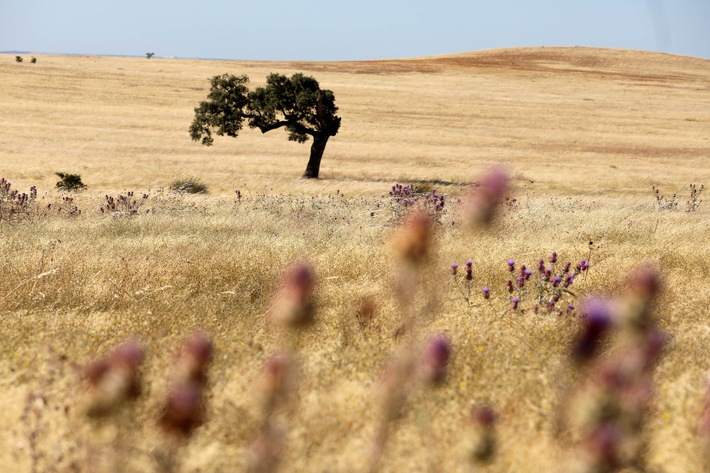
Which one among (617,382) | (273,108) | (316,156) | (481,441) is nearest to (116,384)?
(481,441)

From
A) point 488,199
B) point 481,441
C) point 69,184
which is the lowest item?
point 69,184

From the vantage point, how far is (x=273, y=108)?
25.3 meters

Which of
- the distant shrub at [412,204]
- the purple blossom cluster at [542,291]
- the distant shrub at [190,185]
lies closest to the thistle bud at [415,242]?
the purple blossom cluster at [542,291]

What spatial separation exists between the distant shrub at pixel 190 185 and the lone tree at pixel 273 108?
1.90 meters

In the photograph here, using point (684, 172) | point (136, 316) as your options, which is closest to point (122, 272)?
point (136, 316)

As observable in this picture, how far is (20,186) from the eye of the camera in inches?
914

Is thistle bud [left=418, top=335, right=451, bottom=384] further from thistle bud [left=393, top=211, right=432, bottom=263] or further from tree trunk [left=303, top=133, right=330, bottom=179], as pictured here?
tree trunk [left=303, top=133, right=330, bottom=179]

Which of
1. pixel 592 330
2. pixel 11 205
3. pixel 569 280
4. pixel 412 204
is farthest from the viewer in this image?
pixel 11 205

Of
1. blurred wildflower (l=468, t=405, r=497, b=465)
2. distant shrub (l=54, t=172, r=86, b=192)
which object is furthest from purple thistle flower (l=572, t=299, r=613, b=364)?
distant shrub (l=54, t=172, r=86, b=192)

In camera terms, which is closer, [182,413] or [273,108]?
[182,413]

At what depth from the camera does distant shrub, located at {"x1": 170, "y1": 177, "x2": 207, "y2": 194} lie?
23038 millimetres

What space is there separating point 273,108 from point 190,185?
15.0ft

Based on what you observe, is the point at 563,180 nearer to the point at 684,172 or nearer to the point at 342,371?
the point at 684,172

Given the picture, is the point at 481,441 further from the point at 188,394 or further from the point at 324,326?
the point at 324,326
